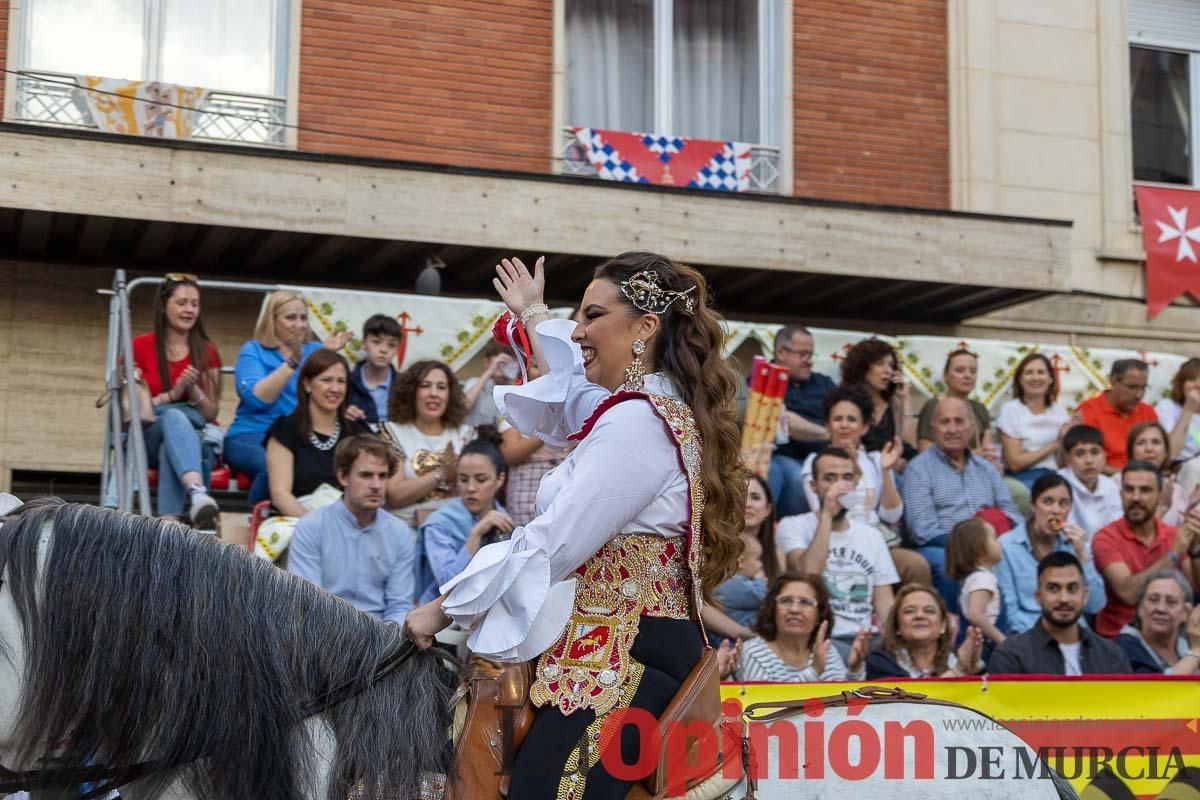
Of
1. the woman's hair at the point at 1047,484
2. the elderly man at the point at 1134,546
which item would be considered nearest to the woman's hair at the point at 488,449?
the woman's hair at the point at 1047,484

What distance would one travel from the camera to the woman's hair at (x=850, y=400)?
10.5 m

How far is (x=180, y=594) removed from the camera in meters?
3.84

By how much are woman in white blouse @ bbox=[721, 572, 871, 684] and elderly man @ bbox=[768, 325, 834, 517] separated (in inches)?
86.3

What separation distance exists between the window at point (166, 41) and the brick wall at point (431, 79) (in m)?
0.35

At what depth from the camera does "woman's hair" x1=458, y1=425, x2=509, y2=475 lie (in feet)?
28.9

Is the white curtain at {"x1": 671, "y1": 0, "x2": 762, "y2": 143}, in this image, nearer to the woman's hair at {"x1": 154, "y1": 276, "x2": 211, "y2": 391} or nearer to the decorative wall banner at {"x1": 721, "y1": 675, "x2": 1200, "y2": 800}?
the woman's hair at {"x1": 154, "y1": 276, "x2": 211, "y2": 391}

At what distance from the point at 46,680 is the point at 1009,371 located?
1000 cm

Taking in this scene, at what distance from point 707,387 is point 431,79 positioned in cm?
979

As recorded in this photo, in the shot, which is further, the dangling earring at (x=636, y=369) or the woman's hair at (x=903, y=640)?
the woman's hair at (x=903, y=640)

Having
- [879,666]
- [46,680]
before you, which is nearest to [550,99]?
[879,666]

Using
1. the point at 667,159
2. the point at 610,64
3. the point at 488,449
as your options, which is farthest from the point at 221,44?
the point at 488,449

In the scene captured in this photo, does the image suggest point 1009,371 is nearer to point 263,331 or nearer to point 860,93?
point 860,93

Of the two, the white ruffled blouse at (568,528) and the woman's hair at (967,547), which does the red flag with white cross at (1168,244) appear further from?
the white ruffled blouse at (568,528)

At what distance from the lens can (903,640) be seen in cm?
786
